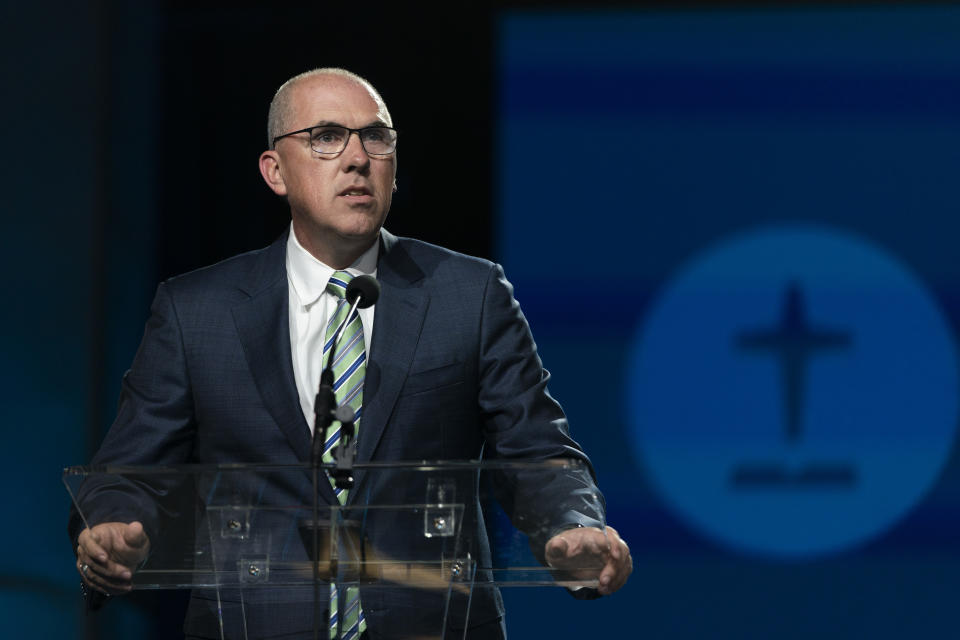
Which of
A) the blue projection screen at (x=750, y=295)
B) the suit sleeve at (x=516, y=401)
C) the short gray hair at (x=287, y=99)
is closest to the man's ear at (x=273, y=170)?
the short gray hair at (x=287, y=99)

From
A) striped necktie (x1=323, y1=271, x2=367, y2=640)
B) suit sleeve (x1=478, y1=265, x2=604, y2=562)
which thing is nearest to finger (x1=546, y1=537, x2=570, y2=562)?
suit sleeve (x1=478, y1=265, x2=604, y2=562)

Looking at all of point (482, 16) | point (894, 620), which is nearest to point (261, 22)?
point (482, 16)

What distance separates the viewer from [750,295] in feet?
14.0

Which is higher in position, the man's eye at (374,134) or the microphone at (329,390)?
the man's eye at (374,134)

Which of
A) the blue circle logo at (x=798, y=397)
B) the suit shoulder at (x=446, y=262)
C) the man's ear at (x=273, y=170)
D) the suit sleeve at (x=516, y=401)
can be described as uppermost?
the man's ear at (x=273, y=170)

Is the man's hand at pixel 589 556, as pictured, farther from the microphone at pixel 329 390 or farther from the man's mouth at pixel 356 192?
the man's mouth at pixel 356 192

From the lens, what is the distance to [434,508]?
189cm

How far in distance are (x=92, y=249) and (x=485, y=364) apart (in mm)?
2580

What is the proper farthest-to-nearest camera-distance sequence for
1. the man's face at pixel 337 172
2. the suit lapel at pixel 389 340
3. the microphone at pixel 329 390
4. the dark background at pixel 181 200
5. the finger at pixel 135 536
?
the dark background at pixel 181 200 → the man's face at pixel 337 172 → the suit lapel at pixel 389 340 → the finger at pixel 135 536 → the microphone at pixel 329 390

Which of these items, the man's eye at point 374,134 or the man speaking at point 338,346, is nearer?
the man speaking at point 338,346

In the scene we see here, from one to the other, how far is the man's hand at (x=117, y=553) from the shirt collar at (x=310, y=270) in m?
0.65

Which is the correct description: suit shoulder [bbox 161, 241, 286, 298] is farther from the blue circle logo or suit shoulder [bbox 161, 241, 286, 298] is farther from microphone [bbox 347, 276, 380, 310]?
the blue circle logo

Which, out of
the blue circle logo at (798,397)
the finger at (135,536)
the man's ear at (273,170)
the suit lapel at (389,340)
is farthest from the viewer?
the blue circle logo at (798,397)

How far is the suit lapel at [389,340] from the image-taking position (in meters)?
2.30
